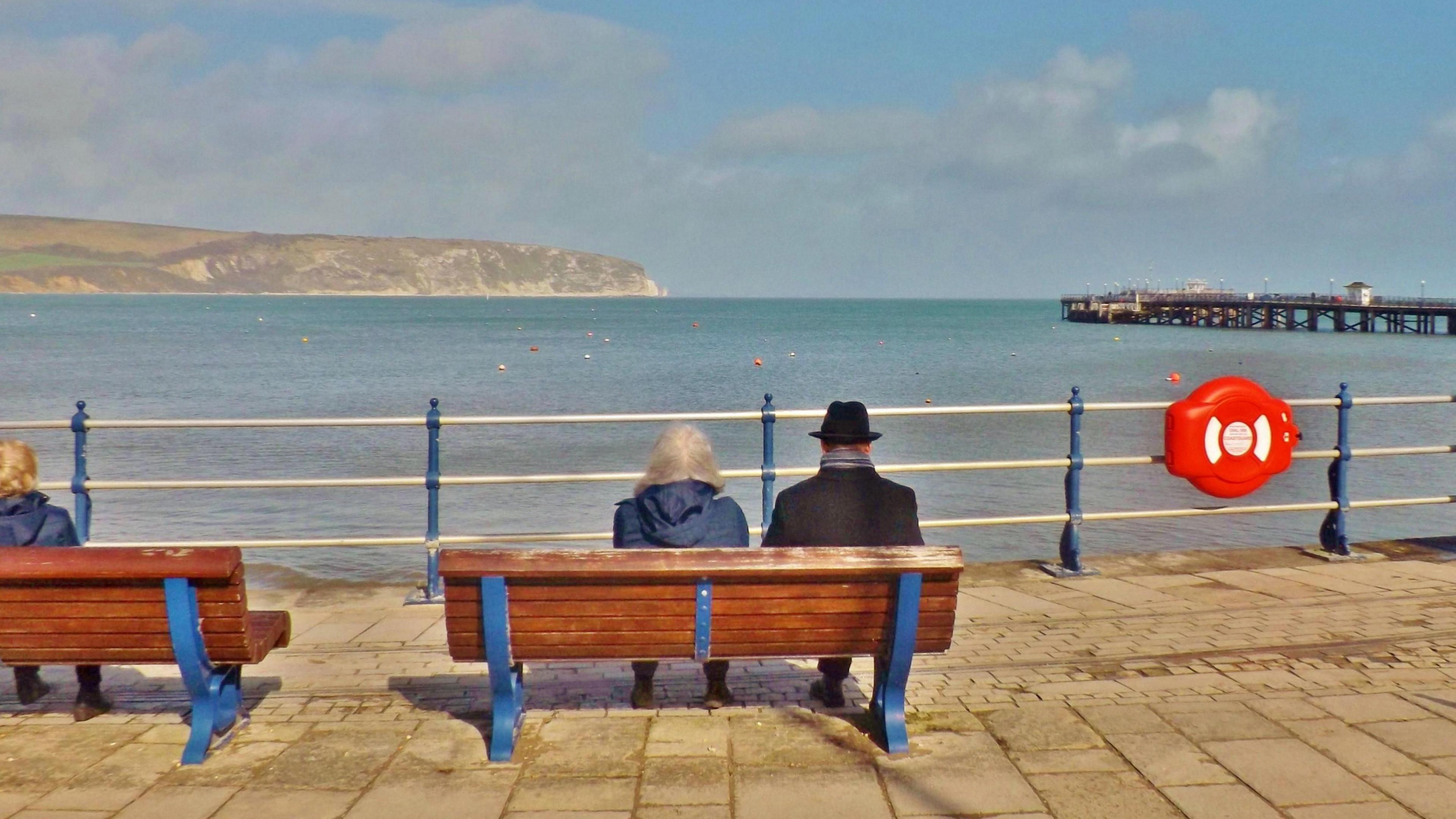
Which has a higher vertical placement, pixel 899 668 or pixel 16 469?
pixel 16 469

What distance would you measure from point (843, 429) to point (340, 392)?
1611 inches

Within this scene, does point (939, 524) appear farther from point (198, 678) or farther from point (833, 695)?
point (198, 678)

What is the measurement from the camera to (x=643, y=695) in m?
5.20

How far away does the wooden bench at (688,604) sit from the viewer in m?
4.32

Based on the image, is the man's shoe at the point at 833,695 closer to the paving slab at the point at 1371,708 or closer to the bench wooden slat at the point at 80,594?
the paving slab at the point at 1371,708

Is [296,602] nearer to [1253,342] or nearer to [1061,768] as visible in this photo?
[1061,768]

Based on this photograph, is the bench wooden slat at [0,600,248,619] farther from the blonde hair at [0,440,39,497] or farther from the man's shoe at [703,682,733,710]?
the man's shoe at [703,682,733,710]

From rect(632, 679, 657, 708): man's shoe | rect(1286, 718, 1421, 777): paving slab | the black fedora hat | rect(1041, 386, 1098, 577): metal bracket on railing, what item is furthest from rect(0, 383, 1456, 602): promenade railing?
rect(1286, 718, 1421, 777): paving slab

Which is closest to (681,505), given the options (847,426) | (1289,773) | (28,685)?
(847,426)

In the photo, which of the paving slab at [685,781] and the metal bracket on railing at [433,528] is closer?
the paving slab at [685,781]

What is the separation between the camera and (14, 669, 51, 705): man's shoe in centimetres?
525

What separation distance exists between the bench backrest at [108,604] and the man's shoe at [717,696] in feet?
5.89

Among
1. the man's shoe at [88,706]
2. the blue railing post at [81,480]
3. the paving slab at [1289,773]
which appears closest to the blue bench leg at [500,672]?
the man's shoe at [88,706]

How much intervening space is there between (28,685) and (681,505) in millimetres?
2851
